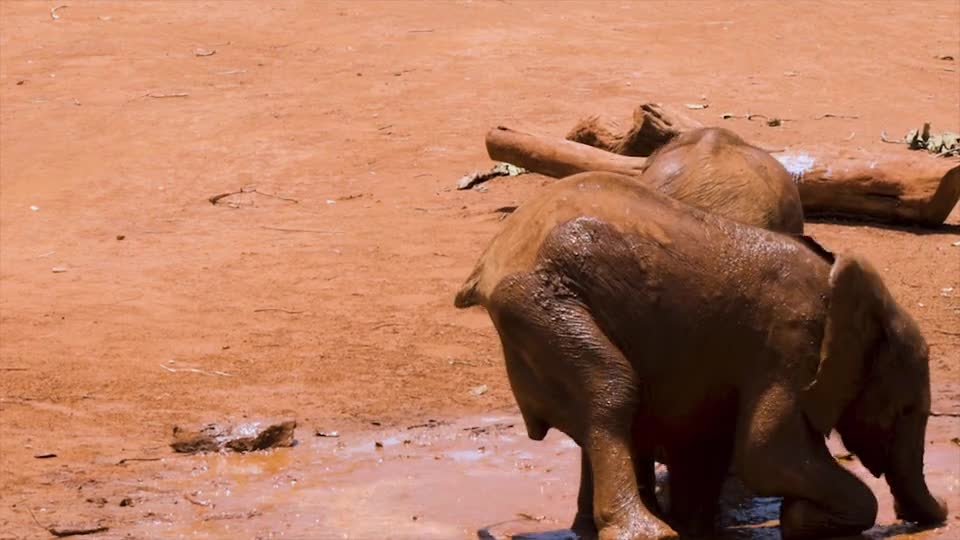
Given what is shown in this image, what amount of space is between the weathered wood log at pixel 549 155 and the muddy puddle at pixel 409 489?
3.23m

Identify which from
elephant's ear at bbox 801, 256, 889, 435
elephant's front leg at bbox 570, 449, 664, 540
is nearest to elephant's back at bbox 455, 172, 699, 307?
elephant's ear at bbox 801, 256, 889, 435

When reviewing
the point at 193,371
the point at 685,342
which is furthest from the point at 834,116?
the point at 685,342

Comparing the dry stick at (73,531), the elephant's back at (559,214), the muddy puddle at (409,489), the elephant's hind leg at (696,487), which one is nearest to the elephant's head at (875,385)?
the muddy puddle at (409,489)

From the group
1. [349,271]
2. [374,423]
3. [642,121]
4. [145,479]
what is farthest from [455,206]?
[145,479]

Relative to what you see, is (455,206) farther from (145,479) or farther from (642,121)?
(145,479)

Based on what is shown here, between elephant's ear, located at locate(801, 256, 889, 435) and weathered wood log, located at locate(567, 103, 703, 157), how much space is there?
2212 mm

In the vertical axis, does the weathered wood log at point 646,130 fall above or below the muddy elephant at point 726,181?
below

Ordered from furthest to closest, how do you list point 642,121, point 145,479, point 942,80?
point 942,80, point 642,121, point 145,479

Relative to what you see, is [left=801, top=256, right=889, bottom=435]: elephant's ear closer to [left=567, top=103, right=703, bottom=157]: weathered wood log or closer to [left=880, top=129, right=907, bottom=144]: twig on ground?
[left=567, top=103, right=703, bottom=157]: weathered wood log

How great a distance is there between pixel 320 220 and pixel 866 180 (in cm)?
378

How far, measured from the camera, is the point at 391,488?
7523 mm

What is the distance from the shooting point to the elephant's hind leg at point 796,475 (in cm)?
613

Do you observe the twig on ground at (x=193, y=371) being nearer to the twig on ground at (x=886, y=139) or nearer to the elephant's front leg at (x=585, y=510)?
the elephant's front leg at (x=585, y=510)

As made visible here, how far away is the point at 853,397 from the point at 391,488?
82.2 inches
